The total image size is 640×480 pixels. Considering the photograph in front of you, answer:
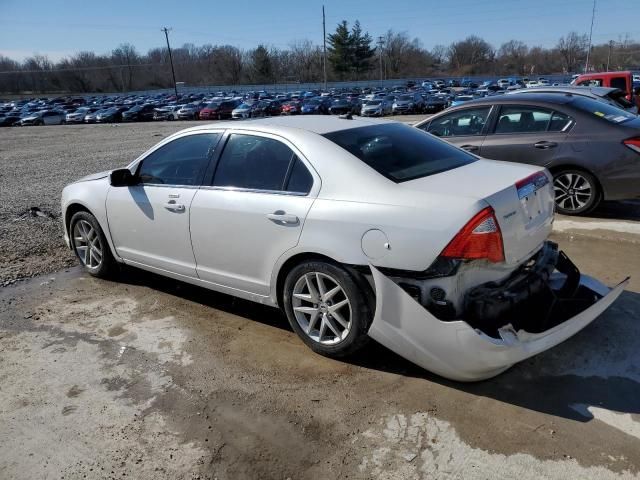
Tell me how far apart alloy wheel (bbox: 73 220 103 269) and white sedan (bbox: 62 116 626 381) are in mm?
830

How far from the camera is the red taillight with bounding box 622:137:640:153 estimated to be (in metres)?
5.93

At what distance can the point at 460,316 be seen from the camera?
9.56 feet

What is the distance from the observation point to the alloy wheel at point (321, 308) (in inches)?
130

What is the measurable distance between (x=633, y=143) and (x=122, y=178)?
5.55 meters

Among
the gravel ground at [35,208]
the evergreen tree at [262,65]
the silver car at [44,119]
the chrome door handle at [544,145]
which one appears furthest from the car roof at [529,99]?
the evergreen tree at [262,65]

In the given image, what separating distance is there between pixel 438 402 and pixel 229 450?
1.20m

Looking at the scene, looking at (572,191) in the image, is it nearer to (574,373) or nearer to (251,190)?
(574,373)

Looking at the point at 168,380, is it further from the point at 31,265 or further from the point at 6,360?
the point at 31,265

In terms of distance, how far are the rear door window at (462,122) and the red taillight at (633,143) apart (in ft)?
5.80

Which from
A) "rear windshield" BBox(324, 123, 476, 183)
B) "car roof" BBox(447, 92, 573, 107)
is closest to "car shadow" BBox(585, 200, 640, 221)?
"car roof" BBox(447, 92, 573, 107)

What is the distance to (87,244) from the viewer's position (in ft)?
17.3

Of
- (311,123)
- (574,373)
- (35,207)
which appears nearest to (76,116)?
(35,207)

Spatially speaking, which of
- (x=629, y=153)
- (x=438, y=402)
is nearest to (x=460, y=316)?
(x=438, y=402)

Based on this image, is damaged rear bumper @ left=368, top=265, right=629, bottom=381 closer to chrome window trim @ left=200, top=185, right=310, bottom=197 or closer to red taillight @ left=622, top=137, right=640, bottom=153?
chrome window trim @ left=200, top=185, right=310, bottom=197
